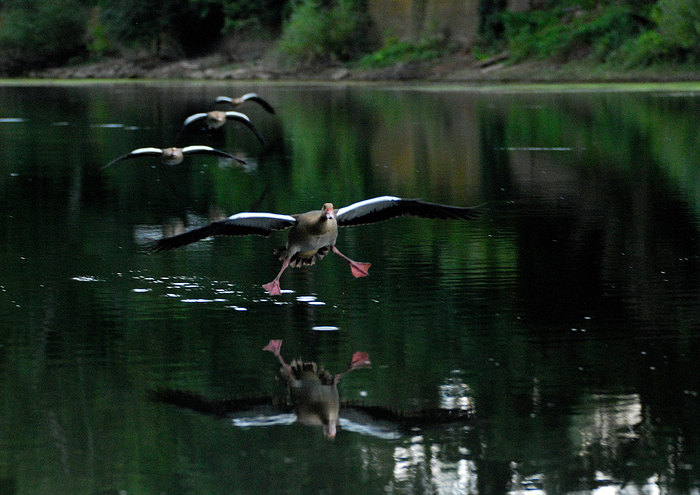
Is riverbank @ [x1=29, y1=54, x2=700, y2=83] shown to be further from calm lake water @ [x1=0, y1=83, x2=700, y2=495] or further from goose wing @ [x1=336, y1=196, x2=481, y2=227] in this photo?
goose wing @ [x1=336, y1=196, x2=481, y2=227]

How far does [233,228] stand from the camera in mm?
9250

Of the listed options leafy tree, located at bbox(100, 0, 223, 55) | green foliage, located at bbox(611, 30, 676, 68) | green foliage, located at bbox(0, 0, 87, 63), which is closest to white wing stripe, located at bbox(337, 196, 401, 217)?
green foliage, located at bbox(611, 30, 676, 68)

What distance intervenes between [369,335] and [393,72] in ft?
185

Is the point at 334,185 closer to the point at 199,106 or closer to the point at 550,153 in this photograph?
the point at 550,153

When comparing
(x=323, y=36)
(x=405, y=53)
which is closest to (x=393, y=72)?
(x=405, y=53)

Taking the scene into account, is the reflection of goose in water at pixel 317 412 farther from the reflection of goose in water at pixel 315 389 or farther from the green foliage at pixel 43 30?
the green foliage at pixel 43 30

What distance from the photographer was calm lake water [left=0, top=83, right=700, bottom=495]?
6.00 m

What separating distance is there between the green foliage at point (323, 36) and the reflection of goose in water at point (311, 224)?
61.7 metres

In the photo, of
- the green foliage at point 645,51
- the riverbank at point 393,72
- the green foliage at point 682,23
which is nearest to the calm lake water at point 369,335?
the green foliage at point 682,23

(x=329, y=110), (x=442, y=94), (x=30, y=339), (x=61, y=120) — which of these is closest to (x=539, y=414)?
(x=30, y=339)

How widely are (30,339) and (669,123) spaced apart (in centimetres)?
2227

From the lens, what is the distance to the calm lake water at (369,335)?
19.7ft

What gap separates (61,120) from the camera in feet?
106

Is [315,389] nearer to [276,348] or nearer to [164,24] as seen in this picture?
[276,348]
